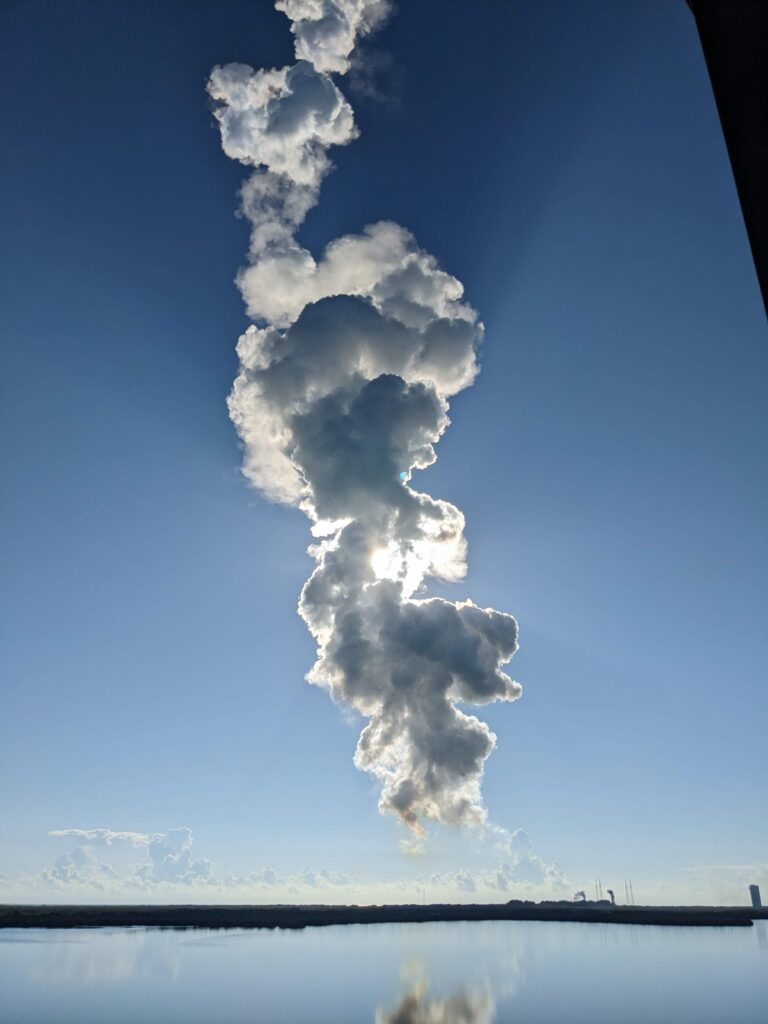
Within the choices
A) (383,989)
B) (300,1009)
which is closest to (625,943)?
(383,989)

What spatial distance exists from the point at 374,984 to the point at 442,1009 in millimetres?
11802

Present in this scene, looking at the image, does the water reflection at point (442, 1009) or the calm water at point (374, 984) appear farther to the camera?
the calm water at point (374, 984)

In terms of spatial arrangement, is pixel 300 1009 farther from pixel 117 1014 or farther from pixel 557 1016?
pixel 557 1016

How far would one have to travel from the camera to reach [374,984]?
48062 millimetres

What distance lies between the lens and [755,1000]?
147ft

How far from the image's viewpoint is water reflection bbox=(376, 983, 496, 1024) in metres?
35.0

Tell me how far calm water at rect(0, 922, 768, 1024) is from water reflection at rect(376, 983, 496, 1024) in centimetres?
11

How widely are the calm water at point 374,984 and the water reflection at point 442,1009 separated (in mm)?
110

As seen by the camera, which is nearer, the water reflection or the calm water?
the water reflection

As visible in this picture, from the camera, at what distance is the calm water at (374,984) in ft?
122

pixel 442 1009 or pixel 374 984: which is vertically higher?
pixel 442 1009

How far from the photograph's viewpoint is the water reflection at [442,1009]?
115 ft

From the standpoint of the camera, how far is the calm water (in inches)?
1459

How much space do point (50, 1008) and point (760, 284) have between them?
4926 cm
